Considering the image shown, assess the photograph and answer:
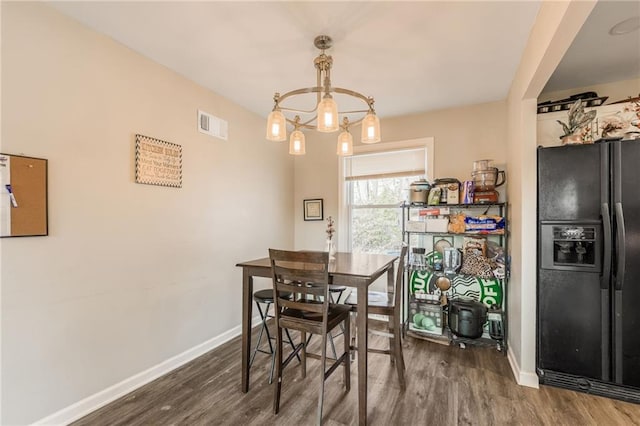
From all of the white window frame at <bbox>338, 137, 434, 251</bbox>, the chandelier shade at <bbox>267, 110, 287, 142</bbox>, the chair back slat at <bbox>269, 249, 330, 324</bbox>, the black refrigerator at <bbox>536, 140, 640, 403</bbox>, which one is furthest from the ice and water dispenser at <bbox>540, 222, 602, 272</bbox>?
the chandelier shade at <bbox>267, 110, 287, 142</bbox>

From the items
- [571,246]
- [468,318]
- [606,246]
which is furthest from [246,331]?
[606,246]

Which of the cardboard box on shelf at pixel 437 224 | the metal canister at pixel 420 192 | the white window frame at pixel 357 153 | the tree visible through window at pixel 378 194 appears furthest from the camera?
the tree visible through window at pixel 378 194

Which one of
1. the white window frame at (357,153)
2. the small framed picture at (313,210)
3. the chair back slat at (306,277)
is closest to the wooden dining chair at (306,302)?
the chair back slat at (306,277)

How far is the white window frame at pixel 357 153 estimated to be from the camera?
140 inches

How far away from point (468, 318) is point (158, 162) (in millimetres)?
3211

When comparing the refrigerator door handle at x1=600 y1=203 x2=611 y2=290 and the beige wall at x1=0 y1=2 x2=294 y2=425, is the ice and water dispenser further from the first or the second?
the beige wall at x1=0 y1=2 x2=294 y2=425

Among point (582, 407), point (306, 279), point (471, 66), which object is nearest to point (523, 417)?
point (582, 407)

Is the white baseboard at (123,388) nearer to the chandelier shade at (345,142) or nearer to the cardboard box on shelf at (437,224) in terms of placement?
the chandelier shade at (345,142)

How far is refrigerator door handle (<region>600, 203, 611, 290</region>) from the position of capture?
6.83 ft

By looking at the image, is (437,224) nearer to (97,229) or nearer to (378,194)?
(378,194)

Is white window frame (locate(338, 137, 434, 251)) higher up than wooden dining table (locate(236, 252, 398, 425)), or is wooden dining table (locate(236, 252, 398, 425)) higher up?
white window frame (locate(338, 137, 434, 251))

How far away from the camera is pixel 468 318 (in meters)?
2.92

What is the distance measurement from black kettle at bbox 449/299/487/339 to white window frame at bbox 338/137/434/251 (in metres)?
1.47

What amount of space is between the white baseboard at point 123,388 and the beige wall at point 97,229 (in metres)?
0.02
